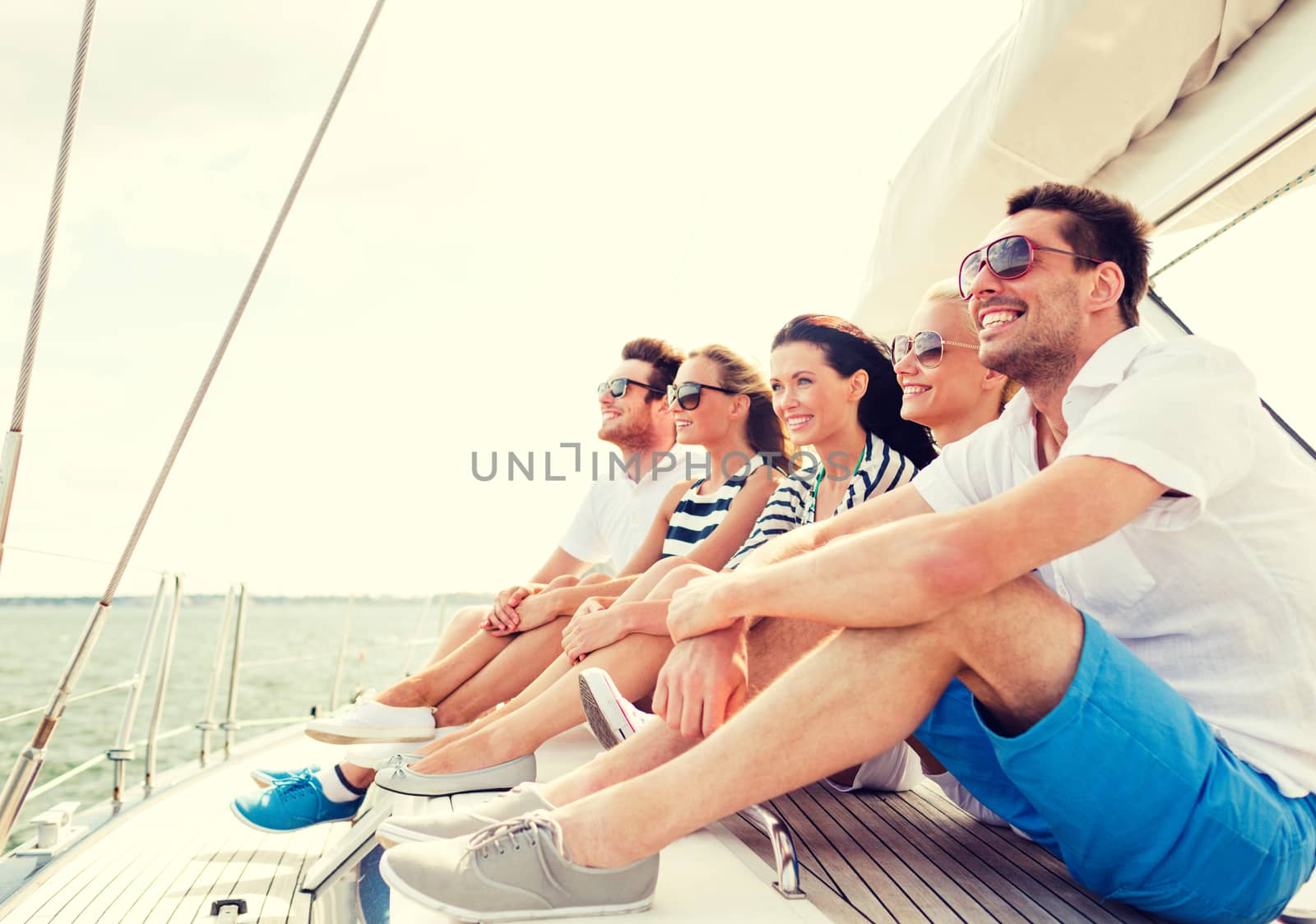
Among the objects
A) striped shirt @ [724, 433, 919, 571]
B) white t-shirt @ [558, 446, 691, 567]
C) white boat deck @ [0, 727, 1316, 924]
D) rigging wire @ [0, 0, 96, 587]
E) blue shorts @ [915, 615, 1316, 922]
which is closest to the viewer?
blue shorts @ [915, 615, 1316, 922]

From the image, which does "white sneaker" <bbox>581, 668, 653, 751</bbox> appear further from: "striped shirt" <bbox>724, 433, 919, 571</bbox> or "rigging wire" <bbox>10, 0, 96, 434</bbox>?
"rigging wire" <bbox>10, 0, 96, 434</bbox>

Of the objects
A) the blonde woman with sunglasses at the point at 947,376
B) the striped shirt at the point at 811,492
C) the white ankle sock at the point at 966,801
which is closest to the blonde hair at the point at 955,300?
the blonde woman with sunglasses at the point at 947,376

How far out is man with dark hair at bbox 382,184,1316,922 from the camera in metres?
1.10

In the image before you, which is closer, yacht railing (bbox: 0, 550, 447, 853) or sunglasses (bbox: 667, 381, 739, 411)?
yacht railing (bbox: 0, 550, 447, 853)

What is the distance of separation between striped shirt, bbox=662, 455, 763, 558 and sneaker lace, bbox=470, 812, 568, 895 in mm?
1703

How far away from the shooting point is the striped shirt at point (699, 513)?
2.95 meters

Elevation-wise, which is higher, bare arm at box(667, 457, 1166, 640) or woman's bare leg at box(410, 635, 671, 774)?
bare arm at box(667, 457, 1166, 640)

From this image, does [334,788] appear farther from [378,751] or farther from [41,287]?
[41,287]

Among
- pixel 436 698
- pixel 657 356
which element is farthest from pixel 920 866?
pixel 657 356

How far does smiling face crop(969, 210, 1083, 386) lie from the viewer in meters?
1.53

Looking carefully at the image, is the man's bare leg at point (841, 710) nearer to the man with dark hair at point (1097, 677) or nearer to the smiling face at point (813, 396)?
the man with dark hair at point (1097, 677)

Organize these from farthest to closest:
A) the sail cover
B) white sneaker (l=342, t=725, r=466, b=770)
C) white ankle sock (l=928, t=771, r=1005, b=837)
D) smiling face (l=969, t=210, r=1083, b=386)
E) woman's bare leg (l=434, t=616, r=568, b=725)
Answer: woman's bare leg (l=434, t=616, r=568, b=725) → white sneaker (l=342, t=725, r=466, b=770) → white ankle sock (l=928, t=771, r=1005, b=837) → the sail cover → smiling face (l=969, t=210, r=1083, b=386)

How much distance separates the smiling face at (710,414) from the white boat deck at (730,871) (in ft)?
3.38

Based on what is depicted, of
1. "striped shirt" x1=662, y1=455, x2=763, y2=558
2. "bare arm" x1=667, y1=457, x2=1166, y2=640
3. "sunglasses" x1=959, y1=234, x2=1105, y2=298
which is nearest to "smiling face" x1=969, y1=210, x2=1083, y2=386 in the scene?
"sunglasses" x1=959, y1=234, x2=1105, y2=298
